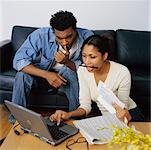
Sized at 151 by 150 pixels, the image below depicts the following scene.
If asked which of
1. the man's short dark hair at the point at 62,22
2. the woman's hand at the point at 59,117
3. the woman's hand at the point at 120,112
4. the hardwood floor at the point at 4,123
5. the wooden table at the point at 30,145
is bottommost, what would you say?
the hardwood floor at the point at 4,123

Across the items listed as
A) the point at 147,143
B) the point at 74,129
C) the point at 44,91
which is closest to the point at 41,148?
the point at 74,129

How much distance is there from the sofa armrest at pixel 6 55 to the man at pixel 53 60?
0.35 meters

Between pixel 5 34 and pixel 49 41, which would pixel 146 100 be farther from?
pixel 5 34

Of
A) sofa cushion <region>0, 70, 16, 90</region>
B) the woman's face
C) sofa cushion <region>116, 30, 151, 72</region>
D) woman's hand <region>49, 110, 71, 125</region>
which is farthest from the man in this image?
woman's hand <region>49, 110, 71, 125</region>

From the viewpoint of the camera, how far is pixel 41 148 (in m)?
1.11

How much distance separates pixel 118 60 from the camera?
8.62 ft

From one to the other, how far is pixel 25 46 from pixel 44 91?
40cm

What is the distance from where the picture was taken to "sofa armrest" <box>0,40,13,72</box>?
2469 millimetres

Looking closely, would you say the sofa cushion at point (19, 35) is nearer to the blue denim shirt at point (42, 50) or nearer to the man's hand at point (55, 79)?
the blue denim shirt at point (42, 50)

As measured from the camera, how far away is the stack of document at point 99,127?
1.16 metres

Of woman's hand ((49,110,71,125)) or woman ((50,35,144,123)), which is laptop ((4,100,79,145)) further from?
woman ((50,35,144,123))

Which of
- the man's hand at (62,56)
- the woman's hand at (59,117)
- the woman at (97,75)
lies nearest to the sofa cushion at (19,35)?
the man's hand at (62,56)

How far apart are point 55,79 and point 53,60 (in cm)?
22

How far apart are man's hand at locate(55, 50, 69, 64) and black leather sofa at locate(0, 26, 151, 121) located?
0.34m
